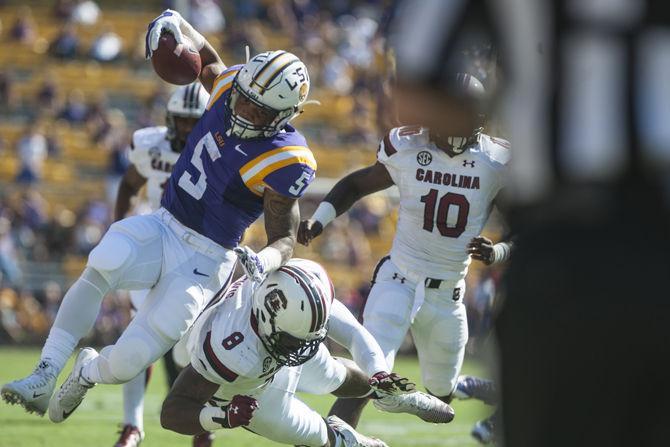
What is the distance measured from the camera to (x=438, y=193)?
550 centimetres

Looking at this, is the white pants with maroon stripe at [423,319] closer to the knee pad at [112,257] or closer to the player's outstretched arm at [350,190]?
the player's outstretched arm at [350,190]

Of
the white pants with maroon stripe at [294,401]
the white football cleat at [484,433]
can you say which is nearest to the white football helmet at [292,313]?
the white pants with maroon stripe at [294,401]

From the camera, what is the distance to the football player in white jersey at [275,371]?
454 centimetres

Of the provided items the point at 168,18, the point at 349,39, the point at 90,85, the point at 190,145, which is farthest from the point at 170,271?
the point at 349,39

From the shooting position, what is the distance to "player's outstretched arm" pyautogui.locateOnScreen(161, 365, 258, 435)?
4.51m

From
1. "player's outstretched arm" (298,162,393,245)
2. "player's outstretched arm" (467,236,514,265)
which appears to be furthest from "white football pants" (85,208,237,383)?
"player's outstretched arm" (467,236,514,265)

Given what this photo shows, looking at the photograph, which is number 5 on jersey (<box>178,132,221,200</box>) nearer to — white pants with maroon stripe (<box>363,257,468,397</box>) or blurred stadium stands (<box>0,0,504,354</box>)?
white pants with maroon stripe (<box>363,257,468,397</box>)

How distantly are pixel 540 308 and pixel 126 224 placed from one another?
130 inches

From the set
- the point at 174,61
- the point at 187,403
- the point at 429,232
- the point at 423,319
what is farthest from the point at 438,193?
the point at 187,403

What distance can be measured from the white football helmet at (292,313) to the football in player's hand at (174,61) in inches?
49.9

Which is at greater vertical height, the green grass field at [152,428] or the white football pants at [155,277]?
the white football pants at [155,277]

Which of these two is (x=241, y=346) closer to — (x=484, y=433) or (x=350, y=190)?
(x=350, y=190)

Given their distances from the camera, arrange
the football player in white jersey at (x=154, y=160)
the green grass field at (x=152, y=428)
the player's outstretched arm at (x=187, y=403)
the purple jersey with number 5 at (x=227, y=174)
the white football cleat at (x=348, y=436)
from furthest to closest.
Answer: the green grass field at (x=152, y=428)
the football player in white jersey at (x=154, y=160)
the purple jersey with number 5 at (x=227, y=174)
the white football cleat at (x=348, y=436)
the player's outstretched arm at (x=187, y=403)

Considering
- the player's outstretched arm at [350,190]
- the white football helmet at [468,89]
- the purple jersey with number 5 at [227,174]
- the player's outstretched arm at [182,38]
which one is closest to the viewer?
the white football helmet at [468,89]
